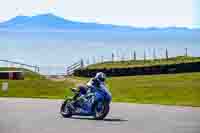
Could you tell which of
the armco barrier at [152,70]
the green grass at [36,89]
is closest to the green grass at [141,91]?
the green grass at [36,89]

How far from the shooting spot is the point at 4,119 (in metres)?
18.0

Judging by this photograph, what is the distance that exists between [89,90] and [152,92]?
13.2 meters

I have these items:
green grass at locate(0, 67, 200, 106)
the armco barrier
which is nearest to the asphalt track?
green grass at locate(0, 67, 200, 106)

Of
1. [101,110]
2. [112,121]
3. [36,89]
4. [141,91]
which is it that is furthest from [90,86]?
→ [36,89]

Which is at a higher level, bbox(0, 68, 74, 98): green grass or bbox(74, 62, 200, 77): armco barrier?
bbox(74, 62, 200, 77): armco barrier

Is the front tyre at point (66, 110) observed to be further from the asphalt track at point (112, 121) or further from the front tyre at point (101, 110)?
the front tyre at point (101, 110)

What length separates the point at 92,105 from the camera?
18.0 meters

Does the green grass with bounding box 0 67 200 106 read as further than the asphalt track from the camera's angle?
Yes

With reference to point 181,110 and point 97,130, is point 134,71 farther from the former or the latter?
point 97,130

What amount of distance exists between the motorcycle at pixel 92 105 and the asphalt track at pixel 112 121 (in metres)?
0.22

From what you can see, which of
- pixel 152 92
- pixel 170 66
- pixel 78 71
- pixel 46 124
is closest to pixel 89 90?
pixel 46 124

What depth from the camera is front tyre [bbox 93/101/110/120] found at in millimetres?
17750

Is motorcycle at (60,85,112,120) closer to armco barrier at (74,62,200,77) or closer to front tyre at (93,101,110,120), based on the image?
front tyre at (93,101,110,120)

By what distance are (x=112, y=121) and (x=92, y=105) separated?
3.34 feet
